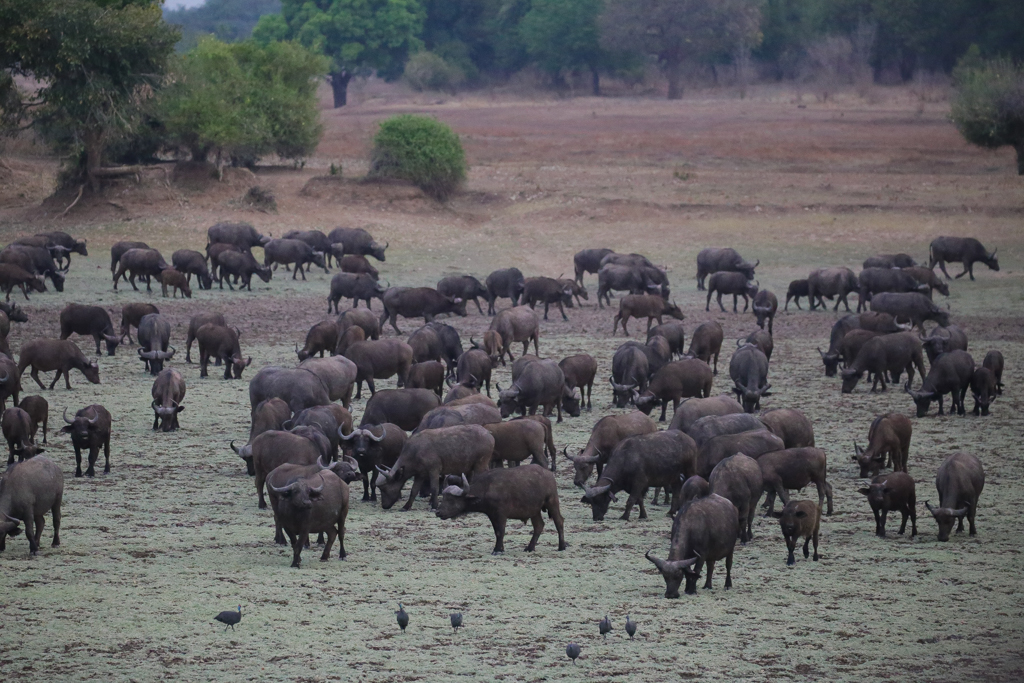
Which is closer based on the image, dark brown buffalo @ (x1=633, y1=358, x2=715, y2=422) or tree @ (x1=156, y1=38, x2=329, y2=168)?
dark brown buffalo @ (x1=633, y1=358, x2=715, y2=422)

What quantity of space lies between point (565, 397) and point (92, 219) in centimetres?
2168

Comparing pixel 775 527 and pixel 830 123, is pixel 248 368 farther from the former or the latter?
pixel 830 123

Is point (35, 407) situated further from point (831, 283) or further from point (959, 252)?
point (959, 252)

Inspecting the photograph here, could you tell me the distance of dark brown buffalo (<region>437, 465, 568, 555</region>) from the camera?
11188mm

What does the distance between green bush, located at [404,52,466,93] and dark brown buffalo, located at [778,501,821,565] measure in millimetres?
70044

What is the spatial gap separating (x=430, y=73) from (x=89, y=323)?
60.7 metres

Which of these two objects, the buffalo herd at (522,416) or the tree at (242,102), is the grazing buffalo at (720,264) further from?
the tree at (242,102)

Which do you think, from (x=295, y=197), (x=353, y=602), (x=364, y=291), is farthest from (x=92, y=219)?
(x=353, y=602)

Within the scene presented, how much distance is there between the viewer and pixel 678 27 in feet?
251

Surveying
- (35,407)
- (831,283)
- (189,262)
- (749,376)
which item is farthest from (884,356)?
(189,262)

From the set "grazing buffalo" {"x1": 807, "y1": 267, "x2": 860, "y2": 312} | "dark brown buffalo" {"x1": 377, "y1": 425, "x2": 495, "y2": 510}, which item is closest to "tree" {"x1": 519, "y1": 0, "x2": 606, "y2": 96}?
"grazing buffalo" {"x1": 807, "y1": 267, "x2": 860, "y2": 312}

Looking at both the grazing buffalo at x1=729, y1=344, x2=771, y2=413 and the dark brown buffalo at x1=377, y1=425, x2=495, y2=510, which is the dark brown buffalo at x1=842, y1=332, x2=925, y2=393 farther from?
the dark brown buffalo at x1=377, y1=425, x2=495, y2=510

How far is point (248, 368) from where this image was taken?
20.2 m

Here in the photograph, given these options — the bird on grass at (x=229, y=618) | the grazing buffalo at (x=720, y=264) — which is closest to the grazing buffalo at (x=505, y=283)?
the grazing buffalo at (x=720, y=264)
